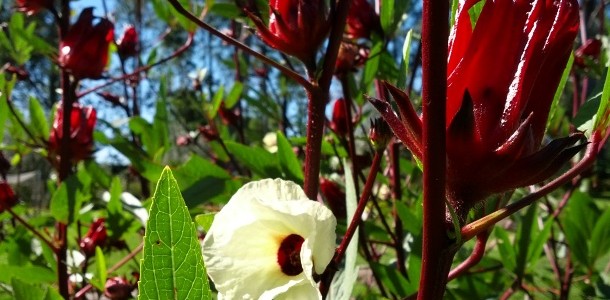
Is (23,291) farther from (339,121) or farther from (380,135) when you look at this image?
(339,121)

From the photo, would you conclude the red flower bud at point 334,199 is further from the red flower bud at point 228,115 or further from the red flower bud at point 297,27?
the red flower bud at point 228,115

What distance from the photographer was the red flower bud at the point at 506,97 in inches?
9.8

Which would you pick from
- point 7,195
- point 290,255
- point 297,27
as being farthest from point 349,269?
point 7,195

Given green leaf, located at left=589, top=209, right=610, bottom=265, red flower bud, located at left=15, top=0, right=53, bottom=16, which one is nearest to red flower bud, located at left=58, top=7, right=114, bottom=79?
red flower bud, located at left=15, top=0, right=53, bottom=16

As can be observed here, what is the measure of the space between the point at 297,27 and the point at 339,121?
0.52 meters

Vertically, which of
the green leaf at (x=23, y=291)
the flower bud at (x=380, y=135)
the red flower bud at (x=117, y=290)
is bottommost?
the red flower bud at (x=117, y=290)

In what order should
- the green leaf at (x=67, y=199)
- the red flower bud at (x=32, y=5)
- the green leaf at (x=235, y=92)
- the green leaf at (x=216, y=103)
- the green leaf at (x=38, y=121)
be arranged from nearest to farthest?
1. the green leaf at (x=67, y=199)
2. the red flower bud at (x=32, y=5)
3. the green leaf at (x=38, y=121)
4. the green leaf at (x=216, y=103)
5. the green leaf at (x=235, y=92)

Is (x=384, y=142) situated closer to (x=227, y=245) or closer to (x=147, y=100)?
(x=227, y=245)

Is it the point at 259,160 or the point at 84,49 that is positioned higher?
the point at 84,49

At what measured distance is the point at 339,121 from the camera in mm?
926

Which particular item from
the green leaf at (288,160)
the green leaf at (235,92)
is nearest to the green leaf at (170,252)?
the green leaf at (288,160)

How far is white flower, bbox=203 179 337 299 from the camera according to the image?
300mm

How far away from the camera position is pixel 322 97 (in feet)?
1.37

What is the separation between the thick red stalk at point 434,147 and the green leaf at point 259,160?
1.25 ft
